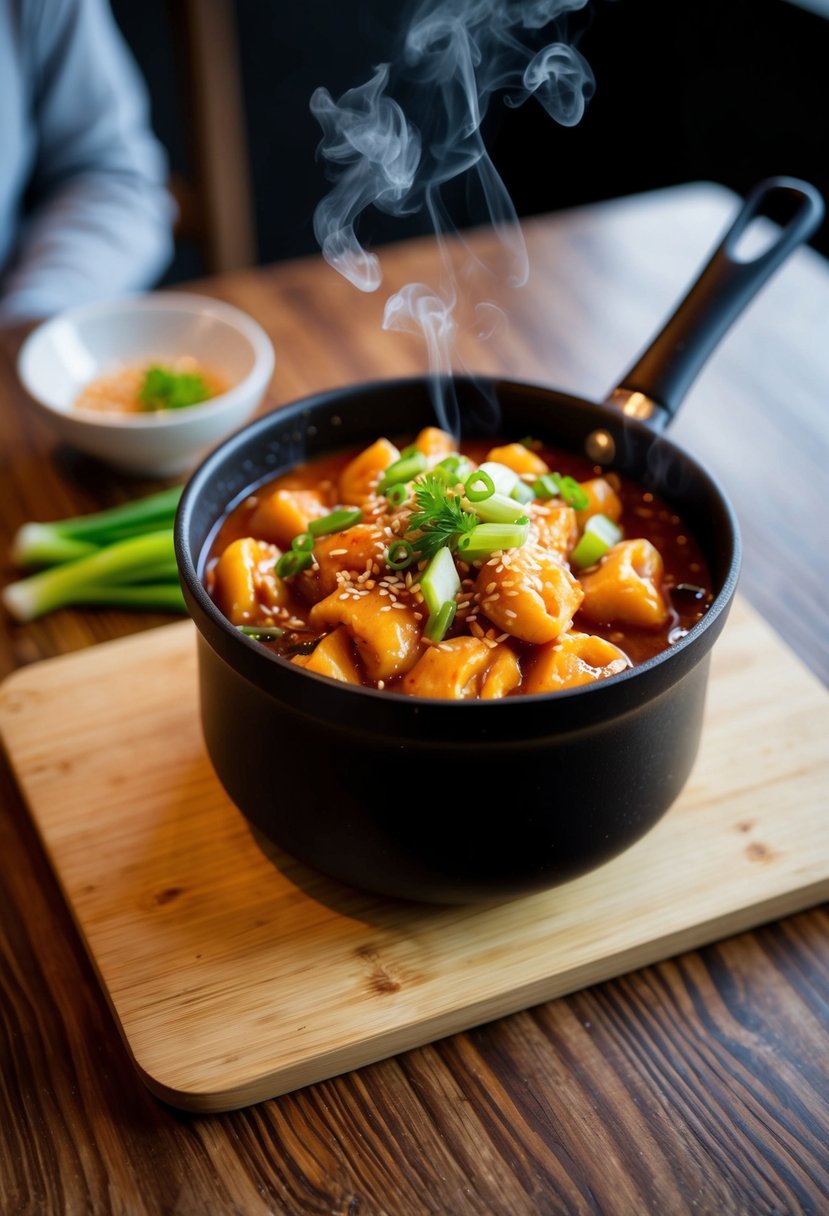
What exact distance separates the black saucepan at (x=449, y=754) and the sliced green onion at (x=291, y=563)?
10 cm

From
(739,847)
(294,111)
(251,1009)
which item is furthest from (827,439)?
(294,111)

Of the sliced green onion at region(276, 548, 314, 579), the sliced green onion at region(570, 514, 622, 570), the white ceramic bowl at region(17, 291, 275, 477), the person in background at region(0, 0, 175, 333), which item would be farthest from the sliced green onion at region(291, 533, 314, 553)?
the person in background at region(0, 0, 175, 333)

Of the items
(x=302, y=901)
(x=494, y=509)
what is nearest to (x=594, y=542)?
(x=494, y=509)

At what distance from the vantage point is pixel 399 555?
1.33m

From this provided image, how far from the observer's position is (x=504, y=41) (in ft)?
6.30

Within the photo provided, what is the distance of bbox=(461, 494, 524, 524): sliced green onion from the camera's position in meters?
1.38

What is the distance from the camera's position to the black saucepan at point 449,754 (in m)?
1.13

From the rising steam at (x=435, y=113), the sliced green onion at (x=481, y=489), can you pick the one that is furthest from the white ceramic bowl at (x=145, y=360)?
the sliced green onion at (x=481, y=489)

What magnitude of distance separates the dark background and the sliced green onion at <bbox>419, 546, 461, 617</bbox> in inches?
145

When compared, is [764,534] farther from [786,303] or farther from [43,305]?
[43,305]

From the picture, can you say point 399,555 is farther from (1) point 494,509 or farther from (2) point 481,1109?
(2) point 481,1109

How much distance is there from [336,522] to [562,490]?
0.29 metres

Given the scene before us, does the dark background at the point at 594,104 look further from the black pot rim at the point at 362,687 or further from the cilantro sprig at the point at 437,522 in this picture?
the cilantro sprig at the point at 437,522

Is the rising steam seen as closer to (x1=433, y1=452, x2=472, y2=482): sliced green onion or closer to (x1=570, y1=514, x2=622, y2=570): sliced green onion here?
(x1=433, y1=452, x2=472, y2=482): sliced green onion
